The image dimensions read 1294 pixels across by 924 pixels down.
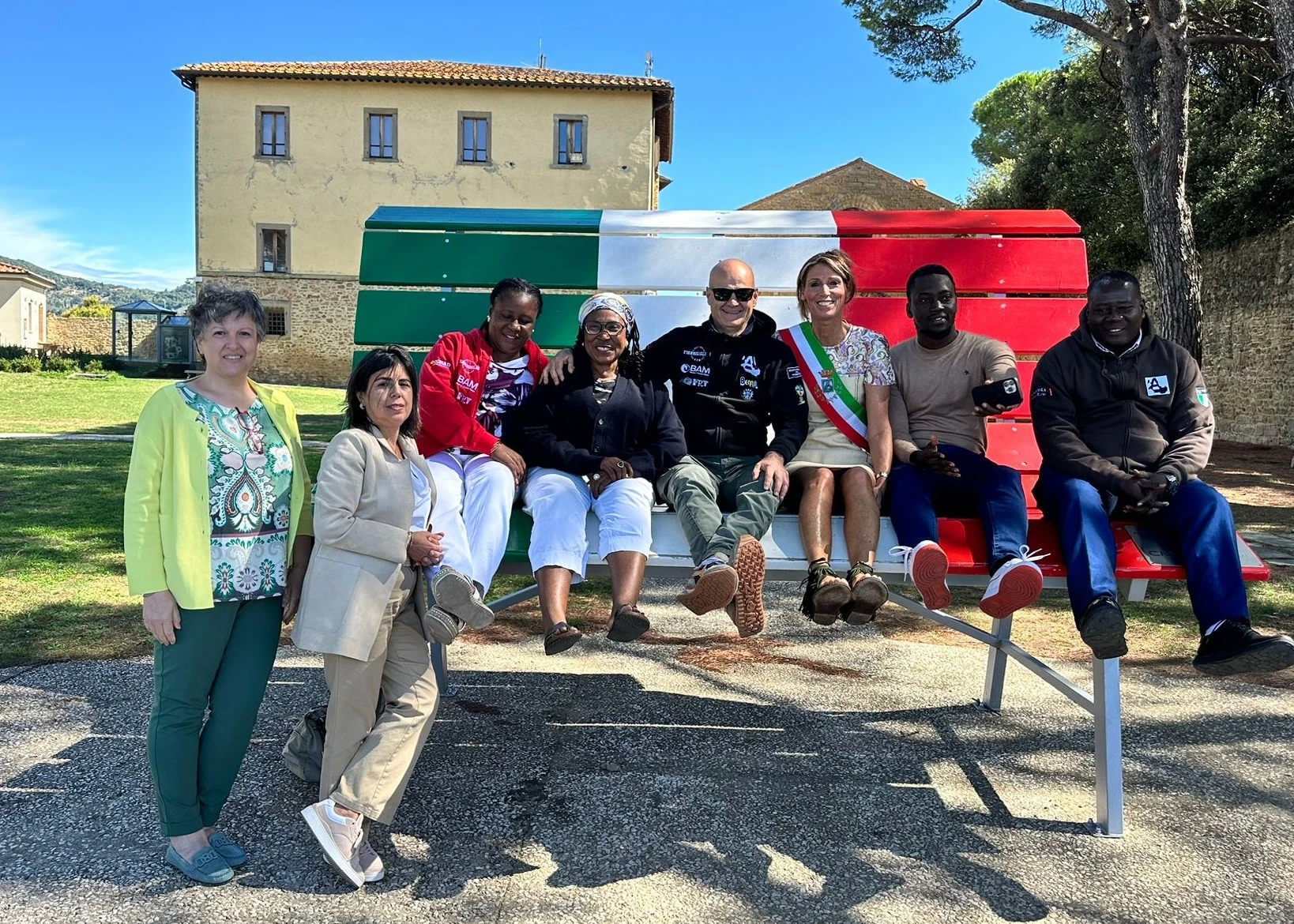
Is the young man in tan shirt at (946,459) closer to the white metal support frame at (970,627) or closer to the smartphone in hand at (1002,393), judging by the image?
the smartphone in hand at (1002,393)

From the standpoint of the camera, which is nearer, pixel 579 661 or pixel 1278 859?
pixel 1278 859

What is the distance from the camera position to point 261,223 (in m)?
32.7

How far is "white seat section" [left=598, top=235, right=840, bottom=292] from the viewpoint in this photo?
5.05 meters

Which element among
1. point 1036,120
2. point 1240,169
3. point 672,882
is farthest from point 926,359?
point 1036,120

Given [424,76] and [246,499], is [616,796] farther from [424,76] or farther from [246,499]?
[424,76]

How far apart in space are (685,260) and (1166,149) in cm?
812

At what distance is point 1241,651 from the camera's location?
9.37 feet

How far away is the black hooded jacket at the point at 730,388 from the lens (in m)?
3.88

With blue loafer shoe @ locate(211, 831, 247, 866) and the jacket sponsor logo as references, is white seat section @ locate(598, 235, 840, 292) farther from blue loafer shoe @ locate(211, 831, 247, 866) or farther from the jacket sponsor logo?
blue loafer shoe @ locate(211, 831, 247, 866)

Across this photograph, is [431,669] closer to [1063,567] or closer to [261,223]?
[1063,567]

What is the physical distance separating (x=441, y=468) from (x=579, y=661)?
168 centimetres

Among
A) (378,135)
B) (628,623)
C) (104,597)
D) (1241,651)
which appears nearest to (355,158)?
(378,135)

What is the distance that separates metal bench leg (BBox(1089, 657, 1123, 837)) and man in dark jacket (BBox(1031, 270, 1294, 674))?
0.10 m

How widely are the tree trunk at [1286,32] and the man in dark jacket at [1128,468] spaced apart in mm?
7290
